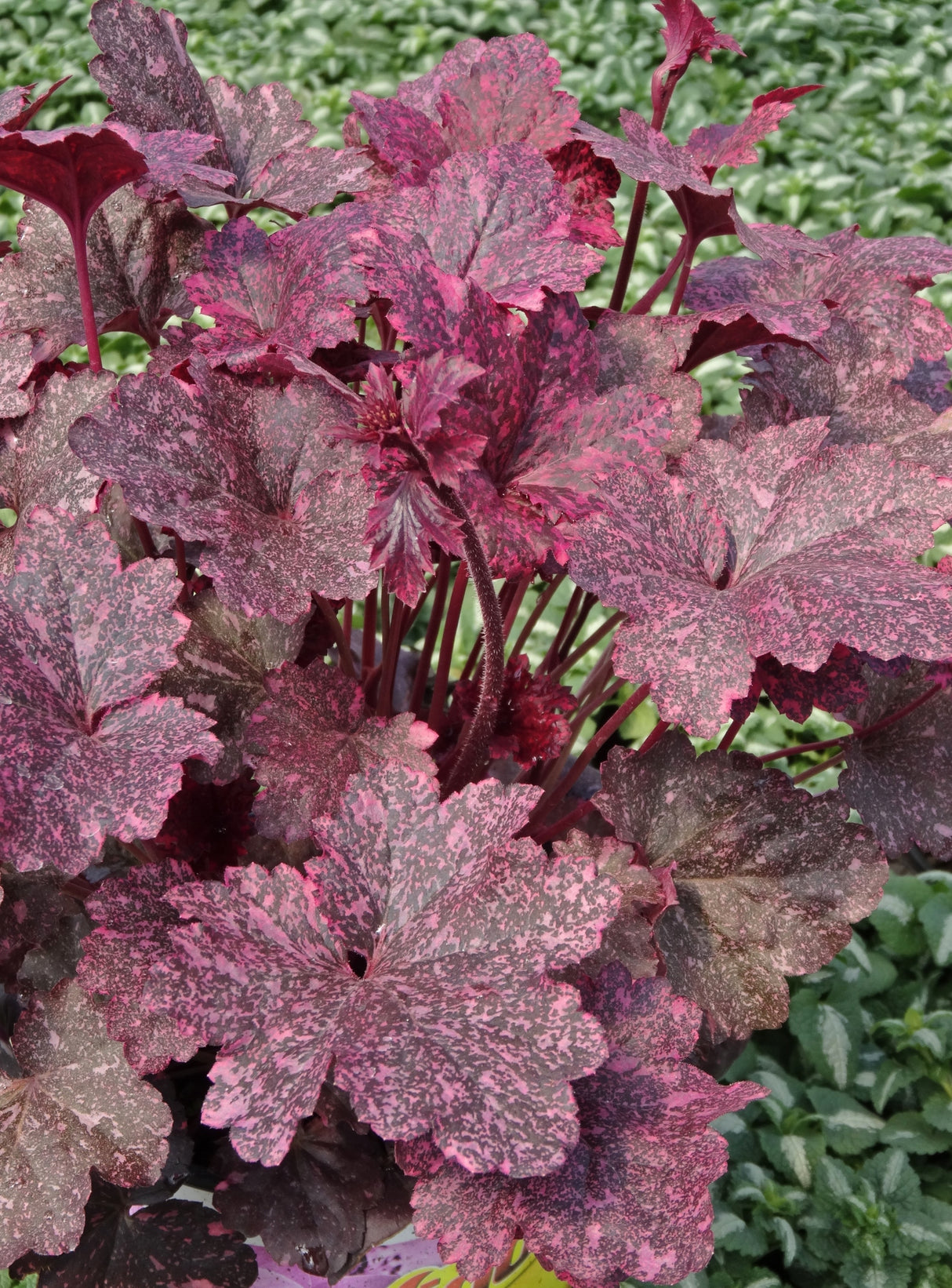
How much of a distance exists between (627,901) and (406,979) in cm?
18

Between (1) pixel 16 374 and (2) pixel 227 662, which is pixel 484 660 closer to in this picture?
(2) pixel 227 662

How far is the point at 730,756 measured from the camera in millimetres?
757

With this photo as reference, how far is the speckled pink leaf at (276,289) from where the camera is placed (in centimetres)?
71

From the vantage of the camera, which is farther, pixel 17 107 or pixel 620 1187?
Result: pixel 17 107

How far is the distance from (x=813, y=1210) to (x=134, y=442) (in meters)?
1.12

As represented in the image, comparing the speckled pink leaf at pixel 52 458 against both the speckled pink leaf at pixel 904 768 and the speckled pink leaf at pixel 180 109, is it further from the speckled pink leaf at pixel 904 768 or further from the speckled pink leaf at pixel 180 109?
the speckled pink leaf at pixel 904 768

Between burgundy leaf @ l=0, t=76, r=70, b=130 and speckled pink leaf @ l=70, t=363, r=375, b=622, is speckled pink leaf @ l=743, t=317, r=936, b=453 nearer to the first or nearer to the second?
speckled pink leaf @ l=70, t=363, r=375, b=622

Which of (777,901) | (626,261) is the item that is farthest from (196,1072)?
(626,261)

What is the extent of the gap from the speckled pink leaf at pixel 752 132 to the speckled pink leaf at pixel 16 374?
489 millimetres

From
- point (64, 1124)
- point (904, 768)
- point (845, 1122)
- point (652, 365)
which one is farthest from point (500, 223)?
point (845, 1122)

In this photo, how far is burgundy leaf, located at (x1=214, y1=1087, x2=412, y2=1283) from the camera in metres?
0.71

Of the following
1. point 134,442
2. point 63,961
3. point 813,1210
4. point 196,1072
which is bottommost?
point 813,1210

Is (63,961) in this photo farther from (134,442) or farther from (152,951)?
(134,442)

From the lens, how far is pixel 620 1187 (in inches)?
23.7
